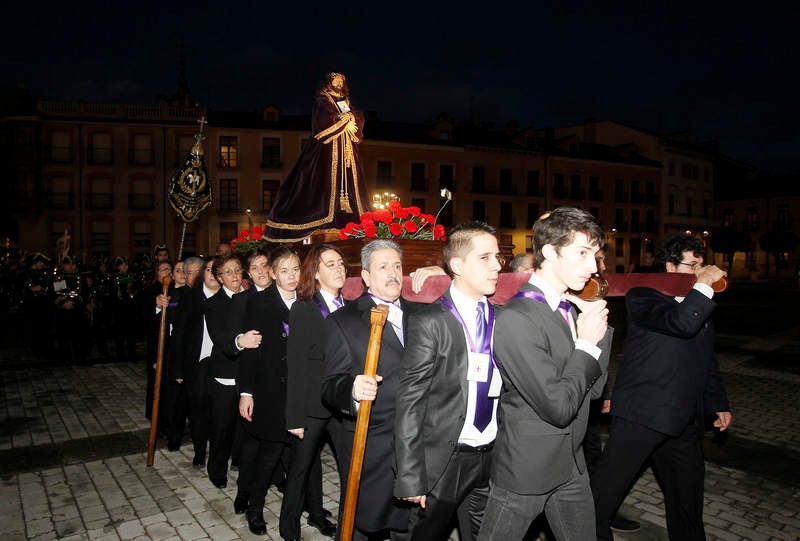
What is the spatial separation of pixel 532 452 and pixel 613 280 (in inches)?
66.6

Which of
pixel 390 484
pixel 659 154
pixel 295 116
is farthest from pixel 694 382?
pixel 659 154

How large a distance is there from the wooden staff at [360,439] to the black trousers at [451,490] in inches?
13.1

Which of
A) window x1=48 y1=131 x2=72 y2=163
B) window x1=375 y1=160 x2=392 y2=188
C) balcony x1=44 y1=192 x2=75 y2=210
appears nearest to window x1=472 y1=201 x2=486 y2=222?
window x1=375 y1=160 x2=392 y2=188

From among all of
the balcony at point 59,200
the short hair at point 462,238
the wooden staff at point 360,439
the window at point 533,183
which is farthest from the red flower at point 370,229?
the window at point 533,183

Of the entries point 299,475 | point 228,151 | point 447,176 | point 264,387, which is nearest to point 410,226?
point 264,387

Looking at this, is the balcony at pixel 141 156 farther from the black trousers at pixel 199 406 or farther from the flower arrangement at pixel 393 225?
the flower arrangement at pixel 393 225

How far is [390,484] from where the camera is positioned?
3.20m

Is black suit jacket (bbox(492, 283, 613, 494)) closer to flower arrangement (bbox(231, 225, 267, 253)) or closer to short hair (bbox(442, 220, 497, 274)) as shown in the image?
short hair (bbox(442, 220, 497, 274))

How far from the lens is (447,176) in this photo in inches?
1703

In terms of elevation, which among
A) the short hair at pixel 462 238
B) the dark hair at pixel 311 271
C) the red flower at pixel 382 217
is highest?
the red flower at pixel 382 217

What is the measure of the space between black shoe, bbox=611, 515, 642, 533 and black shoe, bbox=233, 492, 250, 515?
2987 mm

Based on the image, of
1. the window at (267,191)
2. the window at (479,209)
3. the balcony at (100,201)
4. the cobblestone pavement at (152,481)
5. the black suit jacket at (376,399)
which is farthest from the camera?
the window at (479,209)

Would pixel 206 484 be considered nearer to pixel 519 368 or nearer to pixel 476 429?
pixel 476 429

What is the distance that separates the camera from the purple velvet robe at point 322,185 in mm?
6664
